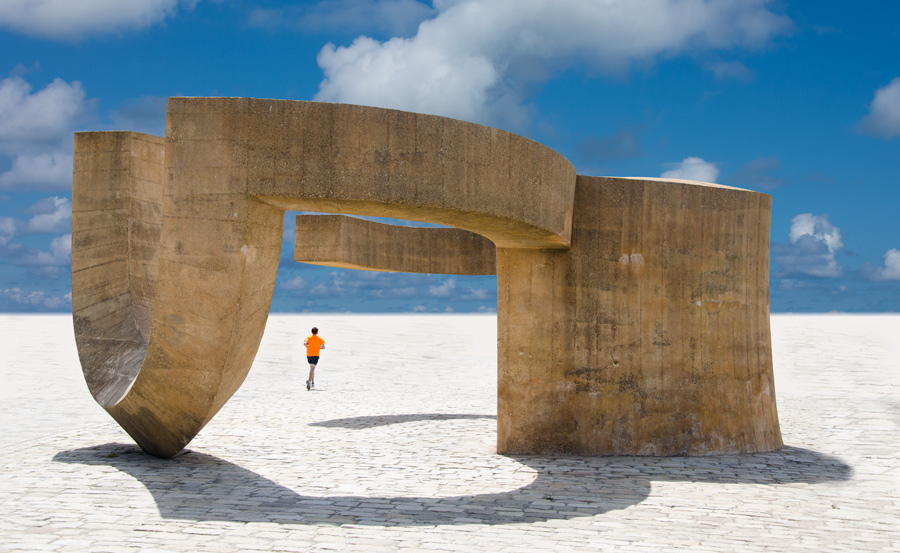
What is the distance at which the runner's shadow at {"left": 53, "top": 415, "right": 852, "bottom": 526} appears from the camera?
758cm

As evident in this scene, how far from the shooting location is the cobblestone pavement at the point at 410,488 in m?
6.80

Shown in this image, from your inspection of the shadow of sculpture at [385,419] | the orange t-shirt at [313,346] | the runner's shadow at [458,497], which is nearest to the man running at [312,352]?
the orange t-shirt at [313,346]

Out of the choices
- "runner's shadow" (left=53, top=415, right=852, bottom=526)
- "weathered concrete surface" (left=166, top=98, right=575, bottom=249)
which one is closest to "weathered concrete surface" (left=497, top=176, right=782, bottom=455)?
"runner's shadow" (left=53, top=415, right=852, bottom=526)

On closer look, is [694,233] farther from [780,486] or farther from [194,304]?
[194,304]

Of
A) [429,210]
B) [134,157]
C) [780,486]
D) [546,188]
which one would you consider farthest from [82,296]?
[780,486]

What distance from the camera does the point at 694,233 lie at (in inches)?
437

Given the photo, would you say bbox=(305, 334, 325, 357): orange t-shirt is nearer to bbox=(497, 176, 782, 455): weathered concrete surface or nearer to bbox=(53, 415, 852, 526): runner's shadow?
bbox=(53, 415, 852, 526): runner's shadow

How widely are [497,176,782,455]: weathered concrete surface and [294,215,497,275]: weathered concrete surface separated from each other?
423 cm

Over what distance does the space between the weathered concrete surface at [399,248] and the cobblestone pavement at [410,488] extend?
10.5ft

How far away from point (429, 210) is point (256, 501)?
149 inches

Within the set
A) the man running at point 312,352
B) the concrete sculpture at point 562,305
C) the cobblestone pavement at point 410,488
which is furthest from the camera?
the man running at point 312,352

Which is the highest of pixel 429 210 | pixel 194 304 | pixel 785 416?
pixel 429 210

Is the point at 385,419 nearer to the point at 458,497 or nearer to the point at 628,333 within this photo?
the point at 628,333

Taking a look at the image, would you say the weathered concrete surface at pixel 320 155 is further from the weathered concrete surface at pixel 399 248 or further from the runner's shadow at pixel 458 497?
the weathered concrete surface at pixel 399 248
